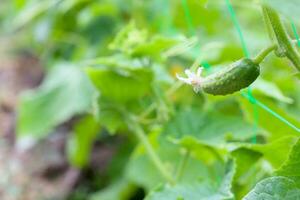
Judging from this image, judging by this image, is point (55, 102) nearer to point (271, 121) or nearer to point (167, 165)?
point (167, 165)

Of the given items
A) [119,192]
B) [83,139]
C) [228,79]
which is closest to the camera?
[228,79]

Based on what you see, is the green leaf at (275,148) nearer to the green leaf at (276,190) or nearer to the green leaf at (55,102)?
the green leaf at (276,190)

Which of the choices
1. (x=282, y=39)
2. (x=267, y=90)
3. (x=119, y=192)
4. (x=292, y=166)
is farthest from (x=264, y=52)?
(x=119, y=192)

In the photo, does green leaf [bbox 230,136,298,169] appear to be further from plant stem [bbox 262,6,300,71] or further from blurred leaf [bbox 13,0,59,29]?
blurred leaf [bbox 13,0,59,29]

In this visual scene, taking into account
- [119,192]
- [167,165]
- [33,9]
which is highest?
[33,9]

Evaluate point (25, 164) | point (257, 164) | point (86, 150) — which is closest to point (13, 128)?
point (25, 164)

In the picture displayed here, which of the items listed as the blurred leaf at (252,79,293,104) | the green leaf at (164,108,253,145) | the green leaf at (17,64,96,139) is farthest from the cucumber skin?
the green leaf at (17,64,96,139)

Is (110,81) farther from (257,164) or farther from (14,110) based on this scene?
(14,110)
